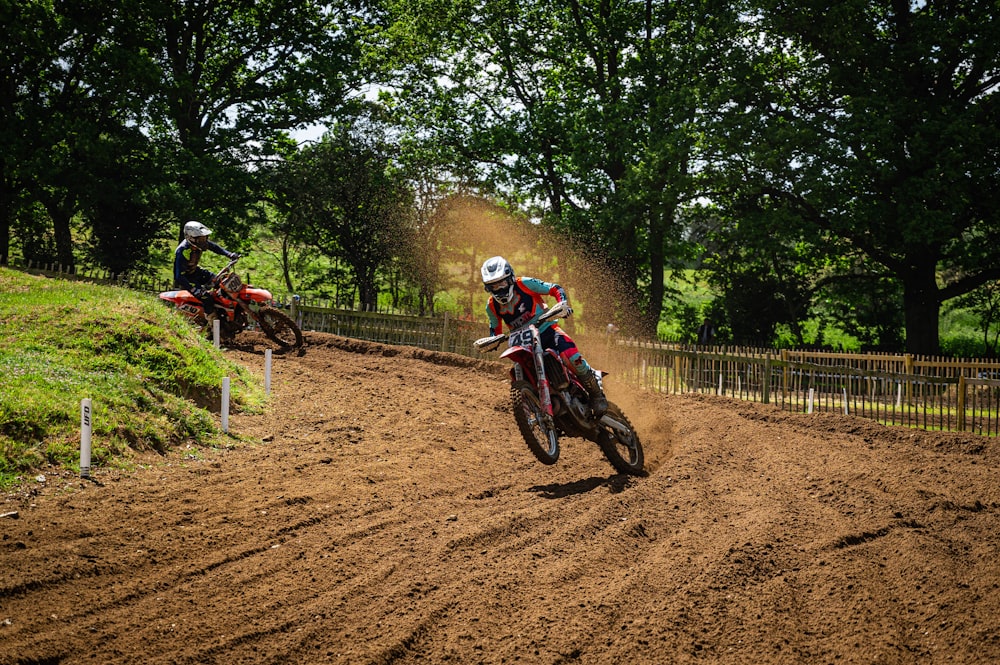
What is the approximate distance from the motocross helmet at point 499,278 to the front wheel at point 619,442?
1840 millimetres

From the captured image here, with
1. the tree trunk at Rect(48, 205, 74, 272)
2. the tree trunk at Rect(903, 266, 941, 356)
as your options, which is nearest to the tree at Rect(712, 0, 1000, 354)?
the tree trunk at Rect(903, 266, 941, 356)

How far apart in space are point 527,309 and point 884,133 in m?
19.7

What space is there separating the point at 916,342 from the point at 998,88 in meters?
8.50

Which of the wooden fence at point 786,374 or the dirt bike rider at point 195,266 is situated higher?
the dirt bike rider at point 195,266

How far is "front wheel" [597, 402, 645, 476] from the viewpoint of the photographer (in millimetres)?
9648

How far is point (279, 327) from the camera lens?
61.5ft

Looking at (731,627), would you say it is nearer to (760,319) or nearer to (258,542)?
(258,542)

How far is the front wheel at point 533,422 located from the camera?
353 inches

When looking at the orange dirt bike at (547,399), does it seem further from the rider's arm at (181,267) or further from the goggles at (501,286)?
the rider's arm at (181,267)

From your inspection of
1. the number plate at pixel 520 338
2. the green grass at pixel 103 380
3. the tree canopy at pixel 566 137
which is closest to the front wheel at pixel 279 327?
the green grass at pixel 103 380

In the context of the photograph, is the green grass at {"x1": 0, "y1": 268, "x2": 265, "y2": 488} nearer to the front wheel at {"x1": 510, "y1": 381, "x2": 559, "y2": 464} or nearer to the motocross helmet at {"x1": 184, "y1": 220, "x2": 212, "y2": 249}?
the motocross helmet at {"x1": 184, "y1": 220, "x2": 212, "y2": 249}

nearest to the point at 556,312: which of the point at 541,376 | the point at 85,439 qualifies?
the point at 541,376

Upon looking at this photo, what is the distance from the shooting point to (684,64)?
31.7 metres

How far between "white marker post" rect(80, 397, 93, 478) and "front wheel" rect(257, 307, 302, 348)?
9361mm
